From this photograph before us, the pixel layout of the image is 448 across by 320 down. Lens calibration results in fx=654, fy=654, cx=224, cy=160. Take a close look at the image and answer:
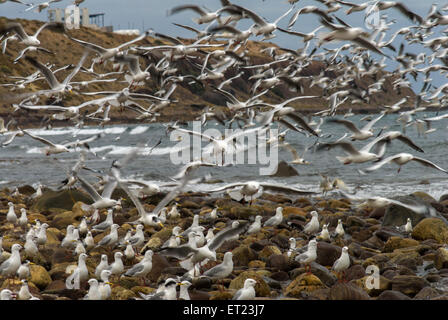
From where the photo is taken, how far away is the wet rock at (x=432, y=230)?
12.6 meters

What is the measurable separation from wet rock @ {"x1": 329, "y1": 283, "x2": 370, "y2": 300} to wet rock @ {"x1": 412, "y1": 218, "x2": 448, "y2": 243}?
15.4 ft

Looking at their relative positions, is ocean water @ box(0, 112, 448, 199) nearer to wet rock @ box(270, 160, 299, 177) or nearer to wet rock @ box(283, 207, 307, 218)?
wet rock @ box(270, 160, 299, 177)

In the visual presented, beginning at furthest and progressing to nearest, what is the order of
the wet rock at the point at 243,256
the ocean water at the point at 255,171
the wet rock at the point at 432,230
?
1. the ocean water at the point at 255,171
2. the wet rock at the point at 432,230
3. the wet rock at the point at 243,256

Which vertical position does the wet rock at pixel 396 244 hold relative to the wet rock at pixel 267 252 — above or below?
below

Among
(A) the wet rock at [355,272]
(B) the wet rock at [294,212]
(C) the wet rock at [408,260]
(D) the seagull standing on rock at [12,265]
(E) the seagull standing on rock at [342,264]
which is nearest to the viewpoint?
(D) the seagull standing on rock at [12,265]

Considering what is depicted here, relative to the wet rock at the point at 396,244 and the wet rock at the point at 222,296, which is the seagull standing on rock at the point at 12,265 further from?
the wet rock at the point at 396,244

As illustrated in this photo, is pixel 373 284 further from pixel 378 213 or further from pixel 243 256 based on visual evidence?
pixel 378 213

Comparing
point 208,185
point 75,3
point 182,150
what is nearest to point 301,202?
point 208,185

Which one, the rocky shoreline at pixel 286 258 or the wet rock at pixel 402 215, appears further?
the wet rock at pixel 402 215

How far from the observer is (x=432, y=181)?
23.0 metres

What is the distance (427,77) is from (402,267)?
56.4 ft

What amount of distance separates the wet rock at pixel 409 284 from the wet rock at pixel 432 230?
339cm

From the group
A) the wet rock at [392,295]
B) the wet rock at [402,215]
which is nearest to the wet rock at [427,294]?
the wet rock at [392,295]
